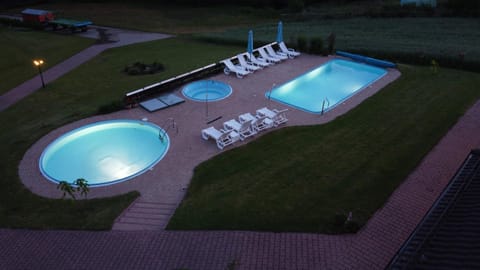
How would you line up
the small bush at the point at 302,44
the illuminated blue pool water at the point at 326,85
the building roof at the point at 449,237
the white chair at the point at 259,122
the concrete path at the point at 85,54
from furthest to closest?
the small bush at the point at 302,44 → the concrete path at the point at 85,54 → the illuminated blue pool water at the point at 326,85 → the white chair at the point at 259,122 → the building roof at the point at 449,237

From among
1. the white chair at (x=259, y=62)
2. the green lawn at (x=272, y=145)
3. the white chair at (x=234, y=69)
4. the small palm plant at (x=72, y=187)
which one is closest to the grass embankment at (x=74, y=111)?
the green lawn at (x=272, y=145)

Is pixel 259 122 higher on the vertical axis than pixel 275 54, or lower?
lower

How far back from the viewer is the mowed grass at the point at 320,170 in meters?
7.59

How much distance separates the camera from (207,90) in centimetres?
1495

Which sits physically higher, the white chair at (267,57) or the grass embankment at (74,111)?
the white chair at (267,57)

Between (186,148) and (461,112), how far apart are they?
10.2 m

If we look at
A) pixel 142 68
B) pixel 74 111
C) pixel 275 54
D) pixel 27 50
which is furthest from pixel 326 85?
pixel 27 50

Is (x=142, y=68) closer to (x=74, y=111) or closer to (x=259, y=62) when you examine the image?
(x=74, y=111)

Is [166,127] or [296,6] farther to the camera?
[296,6]

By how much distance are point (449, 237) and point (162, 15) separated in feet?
117

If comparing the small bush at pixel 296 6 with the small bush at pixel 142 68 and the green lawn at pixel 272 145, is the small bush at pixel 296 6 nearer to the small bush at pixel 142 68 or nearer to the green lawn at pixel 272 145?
the green lawn at pixel 272 145

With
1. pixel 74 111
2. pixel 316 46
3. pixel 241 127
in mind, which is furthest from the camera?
pixel 316 46

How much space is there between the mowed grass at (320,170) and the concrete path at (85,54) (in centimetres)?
1045

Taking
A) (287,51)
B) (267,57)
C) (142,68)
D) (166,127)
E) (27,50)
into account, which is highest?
(287,51)
